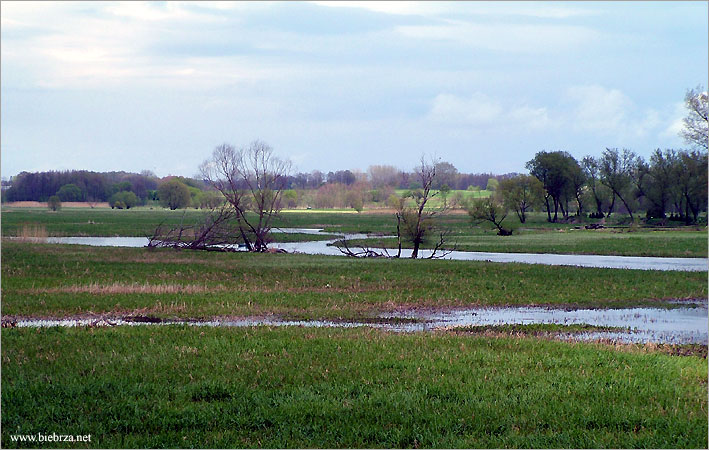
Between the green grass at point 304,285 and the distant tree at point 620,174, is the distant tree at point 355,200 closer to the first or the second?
the distant tree at point 620,174

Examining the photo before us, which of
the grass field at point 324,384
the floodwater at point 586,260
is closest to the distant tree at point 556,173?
the floodwater at point 586,260

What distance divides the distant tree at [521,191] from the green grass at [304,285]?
211 ft

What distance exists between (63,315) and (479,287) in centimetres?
Answer: 1503

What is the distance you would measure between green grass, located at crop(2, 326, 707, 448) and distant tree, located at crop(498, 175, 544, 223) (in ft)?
288

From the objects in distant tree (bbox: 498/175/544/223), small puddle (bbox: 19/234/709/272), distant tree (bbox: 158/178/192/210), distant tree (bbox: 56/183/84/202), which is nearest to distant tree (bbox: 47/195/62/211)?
distant tree (bbox: 56/183/84/202)

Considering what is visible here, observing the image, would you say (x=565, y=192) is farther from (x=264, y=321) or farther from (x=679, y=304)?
(x=264, y=321)

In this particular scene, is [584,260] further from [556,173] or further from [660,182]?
[556,173]

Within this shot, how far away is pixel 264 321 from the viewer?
66.7ft

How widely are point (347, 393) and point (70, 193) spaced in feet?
560

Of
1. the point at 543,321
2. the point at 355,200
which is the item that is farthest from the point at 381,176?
the point at 543,321

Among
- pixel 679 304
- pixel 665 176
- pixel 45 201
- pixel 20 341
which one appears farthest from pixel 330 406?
pixel 45 201

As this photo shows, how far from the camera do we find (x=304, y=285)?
95.5ft

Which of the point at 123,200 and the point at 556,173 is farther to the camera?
the point at 123,200

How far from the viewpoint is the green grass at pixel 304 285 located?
22.8 meters
